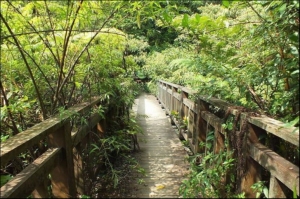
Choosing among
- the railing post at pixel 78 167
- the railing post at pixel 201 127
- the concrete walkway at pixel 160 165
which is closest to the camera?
the railing post at pixel 78 167

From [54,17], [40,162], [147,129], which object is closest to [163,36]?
[147,129]

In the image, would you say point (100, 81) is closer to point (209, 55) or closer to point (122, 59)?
point (122, 59)

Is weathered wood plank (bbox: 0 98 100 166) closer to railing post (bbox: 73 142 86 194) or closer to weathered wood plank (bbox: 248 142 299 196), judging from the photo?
railing post (bbox: 73 142 86 194)

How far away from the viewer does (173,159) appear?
3.67m

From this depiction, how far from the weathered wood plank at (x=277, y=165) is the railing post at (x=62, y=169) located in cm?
136

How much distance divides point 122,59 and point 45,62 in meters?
1.09

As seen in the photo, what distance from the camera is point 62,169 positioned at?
5.97 feet

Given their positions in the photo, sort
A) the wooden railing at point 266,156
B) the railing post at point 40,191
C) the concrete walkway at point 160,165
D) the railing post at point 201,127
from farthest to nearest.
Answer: the railing post at point 201,127 < the concrete walkway at point 160,165 < the railing post at point 40,191 < the wooden railing at point 266,156

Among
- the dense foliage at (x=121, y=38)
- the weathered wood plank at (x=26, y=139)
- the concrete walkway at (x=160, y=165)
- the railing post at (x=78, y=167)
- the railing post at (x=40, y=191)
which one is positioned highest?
the dense foliage at (x=121, y=38)

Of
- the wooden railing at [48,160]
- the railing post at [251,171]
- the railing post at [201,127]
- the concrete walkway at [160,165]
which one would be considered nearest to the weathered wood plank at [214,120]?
the railing post at [201,127]

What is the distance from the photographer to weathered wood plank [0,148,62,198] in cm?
116

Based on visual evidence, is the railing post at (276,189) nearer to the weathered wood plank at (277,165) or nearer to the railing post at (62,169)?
the weathered wood plank at (277,165)

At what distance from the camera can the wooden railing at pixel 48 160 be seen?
121 centimetres

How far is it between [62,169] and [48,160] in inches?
10.9
